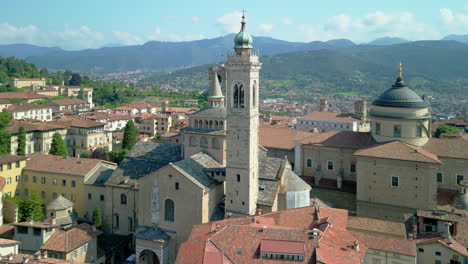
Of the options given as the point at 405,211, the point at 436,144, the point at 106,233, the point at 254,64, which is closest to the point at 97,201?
the point at 106,233

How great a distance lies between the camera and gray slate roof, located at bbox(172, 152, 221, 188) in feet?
127

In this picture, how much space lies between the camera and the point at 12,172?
2098 inches

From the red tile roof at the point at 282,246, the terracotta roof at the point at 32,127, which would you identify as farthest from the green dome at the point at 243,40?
the terracotta roof at the point at 32,127

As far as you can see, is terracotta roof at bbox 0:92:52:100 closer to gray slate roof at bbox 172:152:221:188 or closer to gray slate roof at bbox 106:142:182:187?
gray slate roof at bbox 106:142:182:187

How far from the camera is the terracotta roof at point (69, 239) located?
38469 mm

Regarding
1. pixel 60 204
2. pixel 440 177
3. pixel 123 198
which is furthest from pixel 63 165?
pixel 440 177

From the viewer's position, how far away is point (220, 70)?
58.0 meters

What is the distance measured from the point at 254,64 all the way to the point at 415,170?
19266mm

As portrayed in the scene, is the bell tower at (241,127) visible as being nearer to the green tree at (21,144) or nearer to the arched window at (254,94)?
the arched window at (254,94)

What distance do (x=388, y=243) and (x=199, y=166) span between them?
18.0m

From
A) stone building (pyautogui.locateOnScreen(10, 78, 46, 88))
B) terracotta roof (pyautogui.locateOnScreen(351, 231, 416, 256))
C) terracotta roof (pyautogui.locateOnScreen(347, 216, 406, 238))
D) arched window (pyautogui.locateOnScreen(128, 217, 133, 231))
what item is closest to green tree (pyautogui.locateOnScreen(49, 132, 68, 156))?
arched window (pyautogui.locateOnScreen(128, 217, 133, 231))

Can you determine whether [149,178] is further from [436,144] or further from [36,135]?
[36,135]

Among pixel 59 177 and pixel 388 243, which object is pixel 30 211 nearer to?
pixel 59 177

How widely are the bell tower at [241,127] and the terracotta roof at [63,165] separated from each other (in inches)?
852
